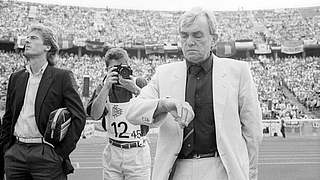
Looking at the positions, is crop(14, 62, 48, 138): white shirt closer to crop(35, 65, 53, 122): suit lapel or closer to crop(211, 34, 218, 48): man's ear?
crop(35, 65, 53, 122): suit lapel

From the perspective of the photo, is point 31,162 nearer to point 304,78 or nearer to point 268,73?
point 304,78

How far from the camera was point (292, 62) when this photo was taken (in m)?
45.8

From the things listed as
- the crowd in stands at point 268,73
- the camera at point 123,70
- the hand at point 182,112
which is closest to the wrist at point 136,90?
the camera at point 123,70

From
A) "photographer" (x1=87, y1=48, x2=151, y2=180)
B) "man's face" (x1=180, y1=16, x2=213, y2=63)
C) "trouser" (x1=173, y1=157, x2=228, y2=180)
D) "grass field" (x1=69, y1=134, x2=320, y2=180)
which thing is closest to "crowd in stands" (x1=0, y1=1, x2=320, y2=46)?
"grass field" (x1=69, y1=134, x2=320, y2=180)

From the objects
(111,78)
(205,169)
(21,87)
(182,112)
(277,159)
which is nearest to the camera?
(182,112)

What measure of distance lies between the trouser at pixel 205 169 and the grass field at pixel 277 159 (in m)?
7.58

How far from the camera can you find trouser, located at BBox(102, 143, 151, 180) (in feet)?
15.8

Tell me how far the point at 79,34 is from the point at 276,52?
19.7 meters

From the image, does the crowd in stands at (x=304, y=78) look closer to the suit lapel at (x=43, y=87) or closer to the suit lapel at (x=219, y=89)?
the suit lapel at (x=43, y=87)

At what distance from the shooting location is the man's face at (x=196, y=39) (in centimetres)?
262

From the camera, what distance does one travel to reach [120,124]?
16.2 ft

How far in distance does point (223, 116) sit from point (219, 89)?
0.49 ft

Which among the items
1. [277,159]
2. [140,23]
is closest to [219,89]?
[277,159]

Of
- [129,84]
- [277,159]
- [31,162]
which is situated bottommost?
[277,159]
